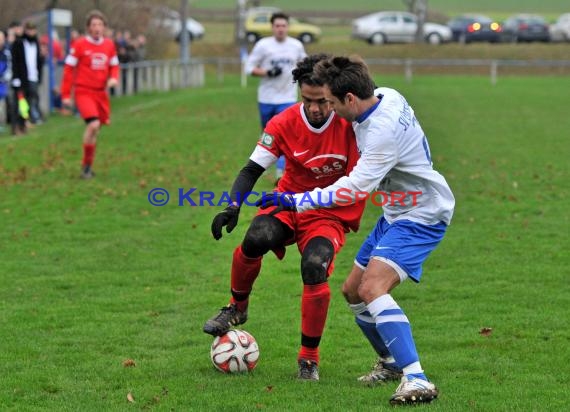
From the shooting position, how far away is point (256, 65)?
1417 centimetres

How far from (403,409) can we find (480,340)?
1699 mm

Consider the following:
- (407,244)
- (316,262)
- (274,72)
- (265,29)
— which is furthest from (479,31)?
(407,244)

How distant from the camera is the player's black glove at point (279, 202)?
5.64 metres

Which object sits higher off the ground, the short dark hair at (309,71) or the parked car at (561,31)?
the short dark hair at (309,71)

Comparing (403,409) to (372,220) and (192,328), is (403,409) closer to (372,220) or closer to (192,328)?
(192,328)

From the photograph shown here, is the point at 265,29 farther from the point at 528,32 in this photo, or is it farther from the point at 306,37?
the point at 528,32

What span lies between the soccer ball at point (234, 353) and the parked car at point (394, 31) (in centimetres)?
4886

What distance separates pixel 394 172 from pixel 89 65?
9623 mm

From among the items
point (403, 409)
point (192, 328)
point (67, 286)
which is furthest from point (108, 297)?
point (403, 409)

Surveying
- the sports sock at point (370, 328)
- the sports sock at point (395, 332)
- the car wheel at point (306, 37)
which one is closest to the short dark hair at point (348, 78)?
the sports sock at point (395, 332)

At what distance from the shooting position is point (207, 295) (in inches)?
320

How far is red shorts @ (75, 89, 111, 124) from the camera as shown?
1437cm

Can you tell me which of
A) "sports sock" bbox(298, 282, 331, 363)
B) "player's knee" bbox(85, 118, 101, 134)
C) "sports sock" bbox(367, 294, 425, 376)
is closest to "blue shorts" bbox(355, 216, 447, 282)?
"sports sock" bbox(367, 294, 425, 376)

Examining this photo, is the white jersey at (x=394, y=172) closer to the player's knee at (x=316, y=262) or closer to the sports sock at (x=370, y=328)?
the player's knee at (x=316, y=262)
